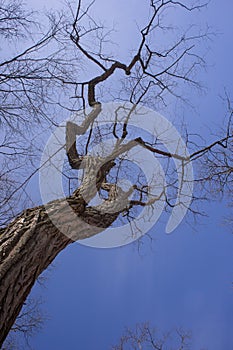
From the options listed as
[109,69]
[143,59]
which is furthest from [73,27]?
[143,59]

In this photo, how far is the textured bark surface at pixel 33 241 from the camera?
2141 mm

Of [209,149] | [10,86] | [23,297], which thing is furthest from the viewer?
[209,149]

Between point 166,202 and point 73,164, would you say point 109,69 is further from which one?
point 166,202

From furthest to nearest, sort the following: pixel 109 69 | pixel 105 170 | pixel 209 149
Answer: pixel 109 69 < pixel 209 149 < pixel 105 170

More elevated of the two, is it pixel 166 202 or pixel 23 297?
pixel 166 202

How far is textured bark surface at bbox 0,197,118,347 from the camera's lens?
7.02 feet

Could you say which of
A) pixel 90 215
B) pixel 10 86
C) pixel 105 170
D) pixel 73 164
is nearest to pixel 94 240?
pixel 90 215

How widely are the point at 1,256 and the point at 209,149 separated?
3050mm

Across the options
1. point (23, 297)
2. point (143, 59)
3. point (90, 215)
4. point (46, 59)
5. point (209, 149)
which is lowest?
point (23, 297)

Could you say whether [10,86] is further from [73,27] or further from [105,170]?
[73,27]

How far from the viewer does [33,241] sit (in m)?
2.46

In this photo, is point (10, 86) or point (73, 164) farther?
point (73, 164)

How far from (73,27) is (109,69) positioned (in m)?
0.75

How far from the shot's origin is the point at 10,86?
312cm
